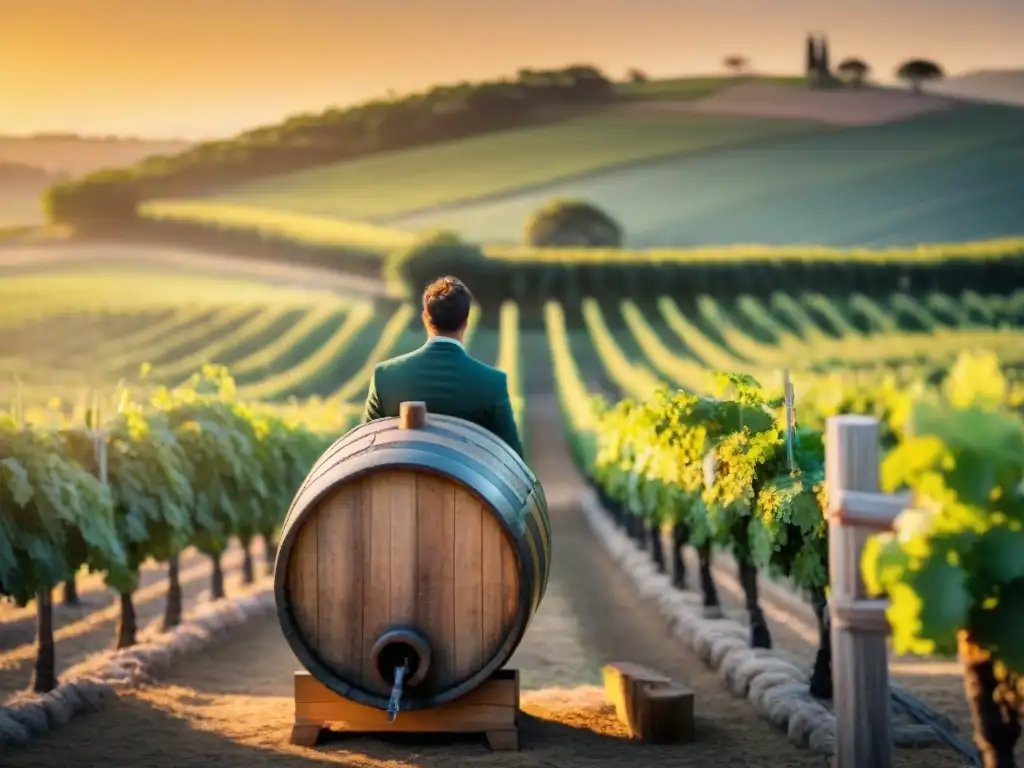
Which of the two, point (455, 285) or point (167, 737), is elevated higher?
point (455, 285)

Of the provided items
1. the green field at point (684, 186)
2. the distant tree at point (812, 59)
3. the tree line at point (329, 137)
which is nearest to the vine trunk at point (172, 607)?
the distant tree at point (812, 59)

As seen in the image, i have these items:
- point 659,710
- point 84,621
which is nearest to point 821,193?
point 84,621

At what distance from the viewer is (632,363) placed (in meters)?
40.8

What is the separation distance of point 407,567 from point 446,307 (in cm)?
96

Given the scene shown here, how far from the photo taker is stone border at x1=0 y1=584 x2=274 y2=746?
616 cm

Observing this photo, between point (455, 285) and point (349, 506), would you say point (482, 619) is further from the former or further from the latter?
point (455, 285)

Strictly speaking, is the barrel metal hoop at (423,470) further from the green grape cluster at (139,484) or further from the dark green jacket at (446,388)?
the green grape cluster at (139,484)

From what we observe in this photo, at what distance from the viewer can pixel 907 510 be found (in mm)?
3764

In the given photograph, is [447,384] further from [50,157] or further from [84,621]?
[50,157]

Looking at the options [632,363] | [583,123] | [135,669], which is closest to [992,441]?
[135,669]

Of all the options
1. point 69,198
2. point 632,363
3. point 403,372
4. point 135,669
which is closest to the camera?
point 403,372

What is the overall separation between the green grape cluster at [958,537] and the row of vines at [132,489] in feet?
14.4

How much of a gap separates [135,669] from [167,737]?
6.36 ft

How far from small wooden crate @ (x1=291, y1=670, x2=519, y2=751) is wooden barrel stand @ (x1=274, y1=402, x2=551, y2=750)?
13 centimetres
